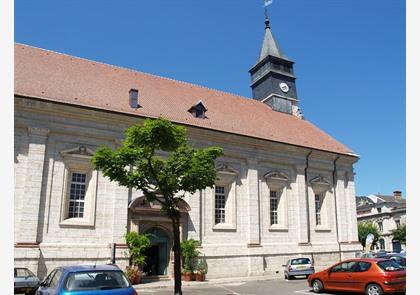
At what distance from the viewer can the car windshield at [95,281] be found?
7.53 m

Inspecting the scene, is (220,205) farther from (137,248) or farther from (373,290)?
(373,290)

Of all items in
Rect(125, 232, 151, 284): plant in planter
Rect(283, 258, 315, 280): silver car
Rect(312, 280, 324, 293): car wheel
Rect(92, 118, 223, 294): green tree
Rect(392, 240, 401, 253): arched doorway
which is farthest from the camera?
Rect(392, 240, 401, 253): arched doorway

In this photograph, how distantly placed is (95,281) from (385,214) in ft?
231

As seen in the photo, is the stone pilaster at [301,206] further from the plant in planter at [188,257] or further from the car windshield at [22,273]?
the car windshield at [22,273]

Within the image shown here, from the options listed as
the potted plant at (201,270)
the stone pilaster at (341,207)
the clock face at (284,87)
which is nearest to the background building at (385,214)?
the stone pilaster at (341,207)

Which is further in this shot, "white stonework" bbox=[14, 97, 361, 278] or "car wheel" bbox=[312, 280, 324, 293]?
"white stonework" bbox=[14, 97, 361, 278]

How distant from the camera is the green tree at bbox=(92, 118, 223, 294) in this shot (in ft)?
41.6

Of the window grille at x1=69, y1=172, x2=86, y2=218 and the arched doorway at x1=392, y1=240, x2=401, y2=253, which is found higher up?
the window grille at x1=69, y1=172, x2=86, y2=218

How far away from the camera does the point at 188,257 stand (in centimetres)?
2188

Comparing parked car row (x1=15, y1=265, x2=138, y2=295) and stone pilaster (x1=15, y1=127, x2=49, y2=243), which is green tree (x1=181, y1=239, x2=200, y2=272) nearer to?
stone pilaster (x1=15, y1=127, x2=49, y2=243)

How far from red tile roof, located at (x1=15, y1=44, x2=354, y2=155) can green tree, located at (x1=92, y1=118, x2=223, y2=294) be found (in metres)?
9.47

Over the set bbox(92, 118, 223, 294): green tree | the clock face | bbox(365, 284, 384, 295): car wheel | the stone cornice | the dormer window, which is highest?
the clock face

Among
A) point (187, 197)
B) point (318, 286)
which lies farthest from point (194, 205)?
point (318, 286)

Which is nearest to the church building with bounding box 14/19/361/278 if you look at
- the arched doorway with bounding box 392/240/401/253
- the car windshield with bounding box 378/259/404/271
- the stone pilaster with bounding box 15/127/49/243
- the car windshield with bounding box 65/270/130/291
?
the stone pilaster with bounding box 15/127/49/243
